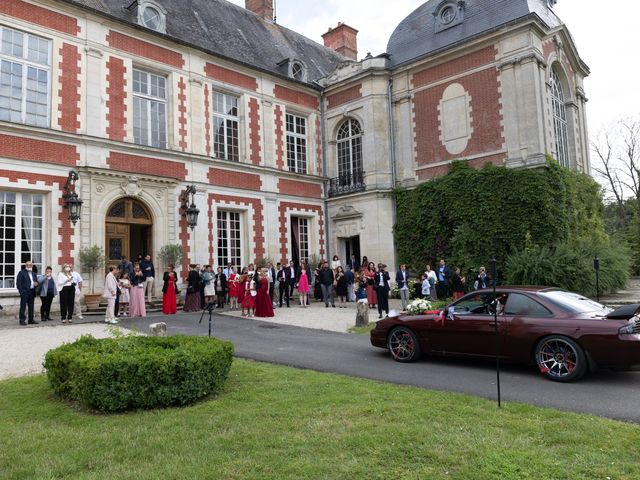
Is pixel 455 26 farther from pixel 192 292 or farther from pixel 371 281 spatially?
pixel 192 292

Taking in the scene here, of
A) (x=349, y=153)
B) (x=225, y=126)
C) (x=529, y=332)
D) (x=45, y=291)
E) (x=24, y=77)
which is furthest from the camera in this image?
(x=349, y=153)

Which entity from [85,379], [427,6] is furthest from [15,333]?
[427,6]

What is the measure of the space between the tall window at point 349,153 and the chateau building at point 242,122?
74 mm

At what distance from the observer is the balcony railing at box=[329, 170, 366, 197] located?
21562mm

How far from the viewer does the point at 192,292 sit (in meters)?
15.4

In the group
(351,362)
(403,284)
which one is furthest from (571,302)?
(403,284)

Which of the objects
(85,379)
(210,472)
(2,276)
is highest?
(2,276)

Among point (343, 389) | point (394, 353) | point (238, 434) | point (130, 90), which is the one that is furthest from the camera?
point (130, 90)

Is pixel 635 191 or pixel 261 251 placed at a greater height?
pixel 635 191

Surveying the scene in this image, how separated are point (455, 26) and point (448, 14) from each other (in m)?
0.83

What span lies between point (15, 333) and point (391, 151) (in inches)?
599

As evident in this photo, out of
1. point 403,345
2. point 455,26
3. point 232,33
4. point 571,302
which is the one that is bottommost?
point 403,345

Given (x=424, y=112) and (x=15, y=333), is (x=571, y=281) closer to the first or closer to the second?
(x=424, y=112)

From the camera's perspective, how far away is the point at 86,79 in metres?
15.5
